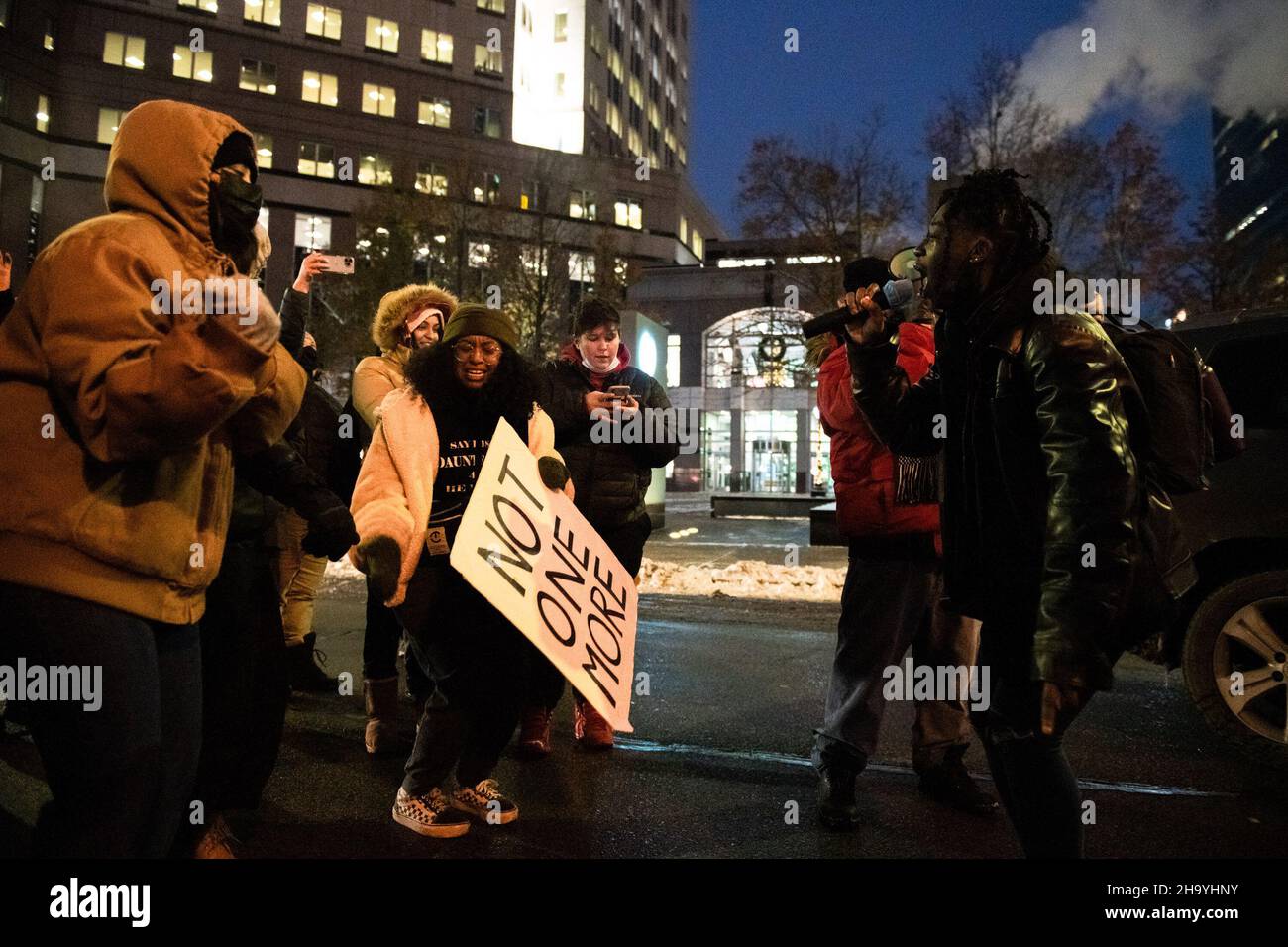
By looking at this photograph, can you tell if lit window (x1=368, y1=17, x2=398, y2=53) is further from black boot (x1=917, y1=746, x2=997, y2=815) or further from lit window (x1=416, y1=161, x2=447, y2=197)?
black boot (x1=917, y1=746, x2=997, y2=815)

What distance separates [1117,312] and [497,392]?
2211 mm

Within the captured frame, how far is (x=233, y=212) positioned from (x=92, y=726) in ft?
3.86

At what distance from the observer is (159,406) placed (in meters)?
1.62

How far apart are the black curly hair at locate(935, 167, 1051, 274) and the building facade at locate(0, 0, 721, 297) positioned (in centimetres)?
2882

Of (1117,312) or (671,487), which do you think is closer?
(1117,312)

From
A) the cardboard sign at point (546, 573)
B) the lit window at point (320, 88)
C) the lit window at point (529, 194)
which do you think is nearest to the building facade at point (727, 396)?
Result: the lit window at point (529, 194)

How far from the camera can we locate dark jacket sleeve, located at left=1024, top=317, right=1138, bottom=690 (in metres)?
1.83

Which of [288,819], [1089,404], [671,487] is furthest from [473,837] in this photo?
[671,487]

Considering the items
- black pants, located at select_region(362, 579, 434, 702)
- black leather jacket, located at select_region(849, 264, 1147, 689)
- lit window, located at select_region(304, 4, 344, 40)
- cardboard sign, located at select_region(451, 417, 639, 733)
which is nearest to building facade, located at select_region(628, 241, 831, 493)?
lit window, located at select_region(304, 4, 344, 40)

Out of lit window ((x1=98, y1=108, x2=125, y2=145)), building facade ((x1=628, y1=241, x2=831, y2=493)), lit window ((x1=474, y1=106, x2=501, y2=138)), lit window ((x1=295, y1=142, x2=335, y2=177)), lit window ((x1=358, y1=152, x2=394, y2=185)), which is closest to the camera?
building facade ((x1=628, y1=241, x2=831, y2=493))

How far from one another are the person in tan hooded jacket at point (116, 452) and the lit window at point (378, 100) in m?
52.5
